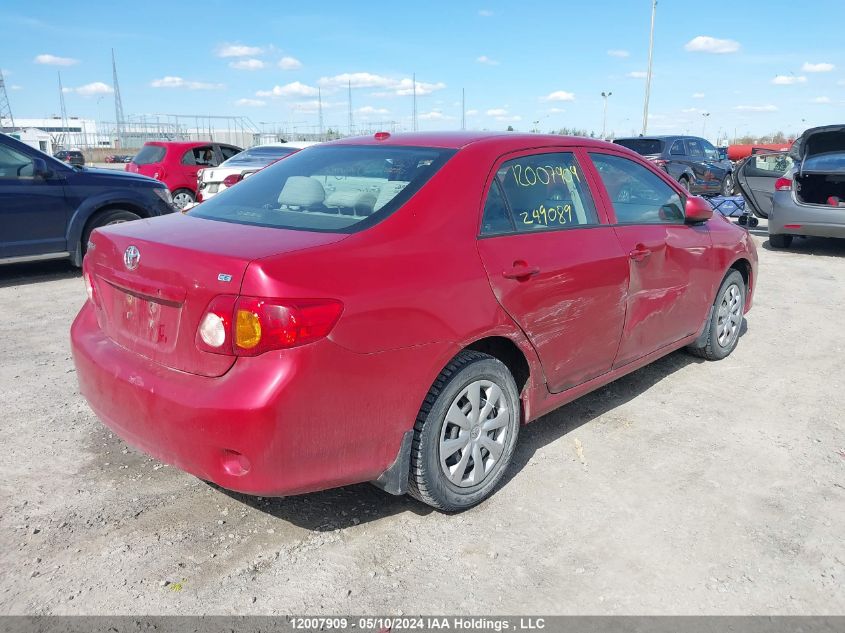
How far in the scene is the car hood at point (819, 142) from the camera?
9766 millimetres

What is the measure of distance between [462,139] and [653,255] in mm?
1406

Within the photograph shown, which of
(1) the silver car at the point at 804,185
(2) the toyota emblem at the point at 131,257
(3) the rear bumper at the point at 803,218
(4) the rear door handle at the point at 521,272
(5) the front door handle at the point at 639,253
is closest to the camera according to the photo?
(2) the toyota emblem at the point at 131,257

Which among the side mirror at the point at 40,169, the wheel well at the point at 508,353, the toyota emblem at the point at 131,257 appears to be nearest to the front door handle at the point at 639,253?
the wheel well at the point at 508,353

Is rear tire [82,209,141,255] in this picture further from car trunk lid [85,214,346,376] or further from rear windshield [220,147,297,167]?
car trunk lid [85,214,346,376]

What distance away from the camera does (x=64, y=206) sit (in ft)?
25.7

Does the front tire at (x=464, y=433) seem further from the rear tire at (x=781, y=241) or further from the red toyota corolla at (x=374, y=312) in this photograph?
the rear tire at (x=781, y=241)

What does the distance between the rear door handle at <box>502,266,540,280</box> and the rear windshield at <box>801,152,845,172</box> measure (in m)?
8.54

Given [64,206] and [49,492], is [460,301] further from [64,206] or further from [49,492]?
[64,206]

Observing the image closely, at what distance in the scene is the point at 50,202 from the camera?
771 centimetres

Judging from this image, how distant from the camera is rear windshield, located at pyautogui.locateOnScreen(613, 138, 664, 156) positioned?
55.8 feet

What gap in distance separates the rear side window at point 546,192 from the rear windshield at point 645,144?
14148 millimetres

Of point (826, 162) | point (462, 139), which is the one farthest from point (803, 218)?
point (462, 139)

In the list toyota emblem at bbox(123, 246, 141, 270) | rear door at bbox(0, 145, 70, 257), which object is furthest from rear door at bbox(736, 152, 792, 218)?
toyota emblem at bbox(123, 246, 141, 270)

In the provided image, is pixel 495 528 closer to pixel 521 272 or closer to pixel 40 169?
pixel 521 272
